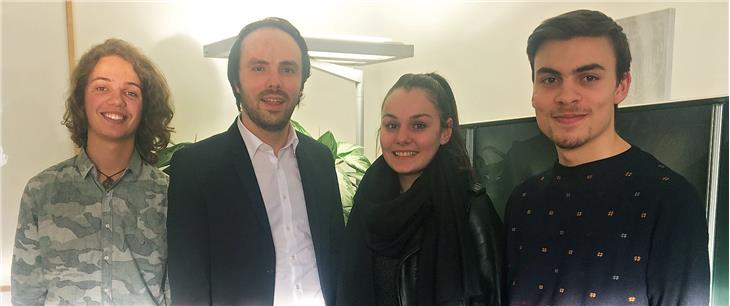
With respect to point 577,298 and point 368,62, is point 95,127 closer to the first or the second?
point 368,62

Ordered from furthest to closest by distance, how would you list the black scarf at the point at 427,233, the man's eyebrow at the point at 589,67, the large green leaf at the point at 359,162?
the large green leaf at the point at 359,162, the black scarf at the point at 427,233, the man's eyebrow at the point at 589,67

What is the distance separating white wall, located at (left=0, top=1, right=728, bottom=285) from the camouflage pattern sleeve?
0.04 meters

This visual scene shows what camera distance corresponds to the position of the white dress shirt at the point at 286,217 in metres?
1.16

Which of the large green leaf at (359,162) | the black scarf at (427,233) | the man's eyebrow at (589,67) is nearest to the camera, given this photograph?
the man's eyebrow at (589,67)

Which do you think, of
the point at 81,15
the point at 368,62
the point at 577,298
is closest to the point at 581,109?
the point at 577,298

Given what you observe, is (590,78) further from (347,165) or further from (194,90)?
(194,90)

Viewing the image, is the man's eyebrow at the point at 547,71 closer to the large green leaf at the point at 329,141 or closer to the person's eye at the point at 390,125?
the person's eye at the point at 390,125

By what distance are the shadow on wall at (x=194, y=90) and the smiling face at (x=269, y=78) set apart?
0.21ft

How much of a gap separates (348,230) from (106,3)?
2.56ft

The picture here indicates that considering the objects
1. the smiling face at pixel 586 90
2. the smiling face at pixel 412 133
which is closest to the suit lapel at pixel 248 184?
the smiling face at pixel 412 133

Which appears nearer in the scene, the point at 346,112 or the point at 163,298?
the point at 163,298

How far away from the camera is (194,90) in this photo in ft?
4.00

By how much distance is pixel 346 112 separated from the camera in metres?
1.28

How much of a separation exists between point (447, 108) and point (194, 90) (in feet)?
2.00
